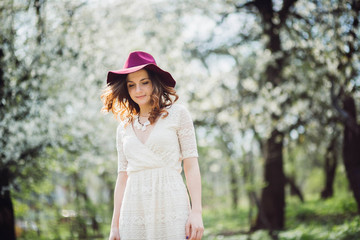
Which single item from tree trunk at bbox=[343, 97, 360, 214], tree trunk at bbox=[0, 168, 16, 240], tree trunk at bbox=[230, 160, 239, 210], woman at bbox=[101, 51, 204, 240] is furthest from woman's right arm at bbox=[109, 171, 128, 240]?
tree trunk at bbox=[230, 160, 239, 210]

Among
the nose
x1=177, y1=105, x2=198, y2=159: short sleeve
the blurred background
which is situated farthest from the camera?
the blurred background

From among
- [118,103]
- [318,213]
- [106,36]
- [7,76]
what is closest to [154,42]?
[106,36]

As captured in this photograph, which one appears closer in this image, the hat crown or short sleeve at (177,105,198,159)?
short sleeve at (177,105,198,159)

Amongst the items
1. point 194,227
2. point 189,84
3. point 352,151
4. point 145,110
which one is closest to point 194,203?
point 194,227

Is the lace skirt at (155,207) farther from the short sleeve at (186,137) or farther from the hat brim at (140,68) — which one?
the hat brim at (140,68)

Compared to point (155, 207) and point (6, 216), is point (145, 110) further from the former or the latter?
point (6, 216)

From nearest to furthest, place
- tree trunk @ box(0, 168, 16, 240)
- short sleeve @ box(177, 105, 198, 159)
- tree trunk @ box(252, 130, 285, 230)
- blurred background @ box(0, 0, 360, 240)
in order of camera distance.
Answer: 1. short sleeve @ box(177, 105, 198, 159)
2. blurred background @ box(0, 0, 360, 240)
3. tree trunk @ box(0, 168, 16, 240)
4. tree trunk @ box(252, 130, 285, 230)

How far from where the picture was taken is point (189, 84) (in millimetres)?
9156

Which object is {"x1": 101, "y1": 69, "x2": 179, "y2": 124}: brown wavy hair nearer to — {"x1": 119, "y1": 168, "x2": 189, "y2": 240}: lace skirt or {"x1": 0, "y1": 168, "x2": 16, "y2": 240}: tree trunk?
{"x1": 119, "y1": 168, "x2": 189, "y2": 240}: lace skirt

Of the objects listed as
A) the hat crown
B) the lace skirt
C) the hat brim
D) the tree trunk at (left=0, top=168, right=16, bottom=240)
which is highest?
the hat crown

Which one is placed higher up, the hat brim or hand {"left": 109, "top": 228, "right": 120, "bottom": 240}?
the hat brim

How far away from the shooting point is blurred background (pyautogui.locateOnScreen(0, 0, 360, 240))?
5789 millimetres

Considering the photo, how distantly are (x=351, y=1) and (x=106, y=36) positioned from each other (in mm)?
4865

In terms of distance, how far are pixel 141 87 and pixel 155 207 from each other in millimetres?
817
